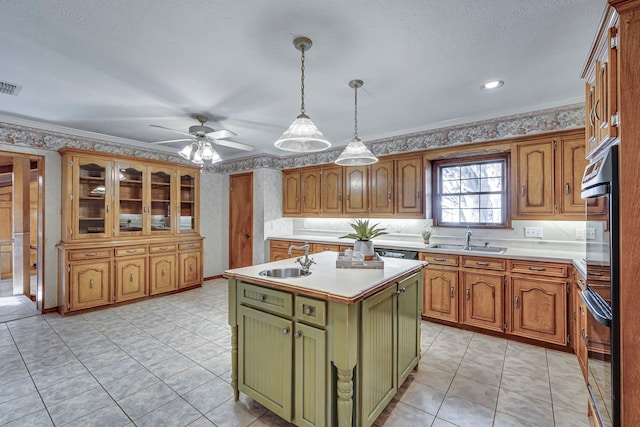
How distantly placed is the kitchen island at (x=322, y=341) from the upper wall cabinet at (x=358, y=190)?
213 centimetres

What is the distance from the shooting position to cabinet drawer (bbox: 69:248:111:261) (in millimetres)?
3818

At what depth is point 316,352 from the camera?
1.63 meters

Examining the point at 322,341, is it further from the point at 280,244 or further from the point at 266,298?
the point at 280,244

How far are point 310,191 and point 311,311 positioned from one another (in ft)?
12.0

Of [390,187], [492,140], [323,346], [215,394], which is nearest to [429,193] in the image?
[390,187]

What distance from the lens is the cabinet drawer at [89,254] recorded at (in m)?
3.82

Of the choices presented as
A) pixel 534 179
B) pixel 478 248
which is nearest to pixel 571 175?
pixel 534 179

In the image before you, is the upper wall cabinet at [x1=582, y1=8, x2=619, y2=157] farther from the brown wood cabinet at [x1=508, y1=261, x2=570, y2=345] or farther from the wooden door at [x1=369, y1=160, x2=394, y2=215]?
the wooden door at [x1=369, y1=160, x2=394, y2=215]

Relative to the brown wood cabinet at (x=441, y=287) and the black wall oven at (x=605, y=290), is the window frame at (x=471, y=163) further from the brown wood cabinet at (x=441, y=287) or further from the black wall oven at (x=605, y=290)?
the black wall oven at (x=605, y=290)

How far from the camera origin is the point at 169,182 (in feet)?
16.1

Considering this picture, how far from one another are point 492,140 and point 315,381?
332 cm

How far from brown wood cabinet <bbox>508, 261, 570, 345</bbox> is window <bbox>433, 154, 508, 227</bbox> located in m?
0.86

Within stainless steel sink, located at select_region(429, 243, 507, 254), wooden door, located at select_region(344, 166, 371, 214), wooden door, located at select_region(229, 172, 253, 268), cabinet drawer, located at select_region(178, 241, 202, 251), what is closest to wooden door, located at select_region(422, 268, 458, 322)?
stainless steel sink, located at select_region(429, 243, 507, 254)

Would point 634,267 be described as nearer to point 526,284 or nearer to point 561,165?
point 526,284
